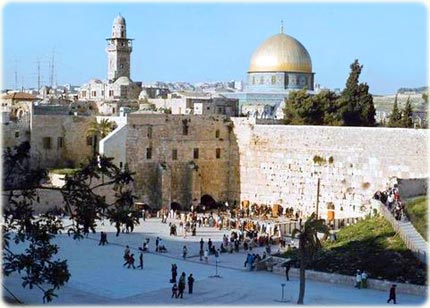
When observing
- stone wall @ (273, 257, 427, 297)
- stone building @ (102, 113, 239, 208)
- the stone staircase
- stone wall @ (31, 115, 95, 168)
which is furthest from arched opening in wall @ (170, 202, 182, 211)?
stone wall @ (273, 257, 427, 297)

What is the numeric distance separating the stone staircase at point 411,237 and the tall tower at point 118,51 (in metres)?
32.8

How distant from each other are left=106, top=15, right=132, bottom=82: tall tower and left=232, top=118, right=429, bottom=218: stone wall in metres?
20.9

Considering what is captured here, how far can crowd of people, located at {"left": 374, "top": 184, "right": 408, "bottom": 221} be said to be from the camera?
827 inches

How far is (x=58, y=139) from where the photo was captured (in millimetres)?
33031

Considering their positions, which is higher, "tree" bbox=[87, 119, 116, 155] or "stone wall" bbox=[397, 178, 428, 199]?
"tree" bbox=[87, 119, 116, 155]

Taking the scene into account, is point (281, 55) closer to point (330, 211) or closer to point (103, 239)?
point (330, 211)

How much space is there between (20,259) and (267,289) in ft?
27.7

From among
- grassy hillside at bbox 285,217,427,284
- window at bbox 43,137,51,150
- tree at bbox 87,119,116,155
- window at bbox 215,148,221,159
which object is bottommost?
grassy hillside at bbox 285,217,427,284

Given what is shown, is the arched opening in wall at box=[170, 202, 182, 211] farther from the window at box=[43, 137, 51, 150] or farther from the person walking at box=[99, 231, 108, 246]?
the person walking at box=[99, 231, 108, 246]

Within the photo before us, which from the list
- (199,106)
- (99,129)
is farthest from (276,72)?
(99,129)

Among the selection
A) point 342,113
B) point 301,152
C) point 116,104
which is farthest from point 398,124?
point 116,104

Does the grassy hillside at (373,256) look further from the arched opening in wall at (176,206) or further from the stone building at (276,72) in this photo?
the stone building at (276,72)

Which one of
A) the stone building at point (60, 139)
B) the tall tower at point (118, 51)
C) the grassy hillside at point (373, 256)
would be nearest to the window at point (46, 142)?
the stone building at point (60, 139)

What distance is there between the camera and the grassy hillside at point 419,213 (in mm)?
20186
